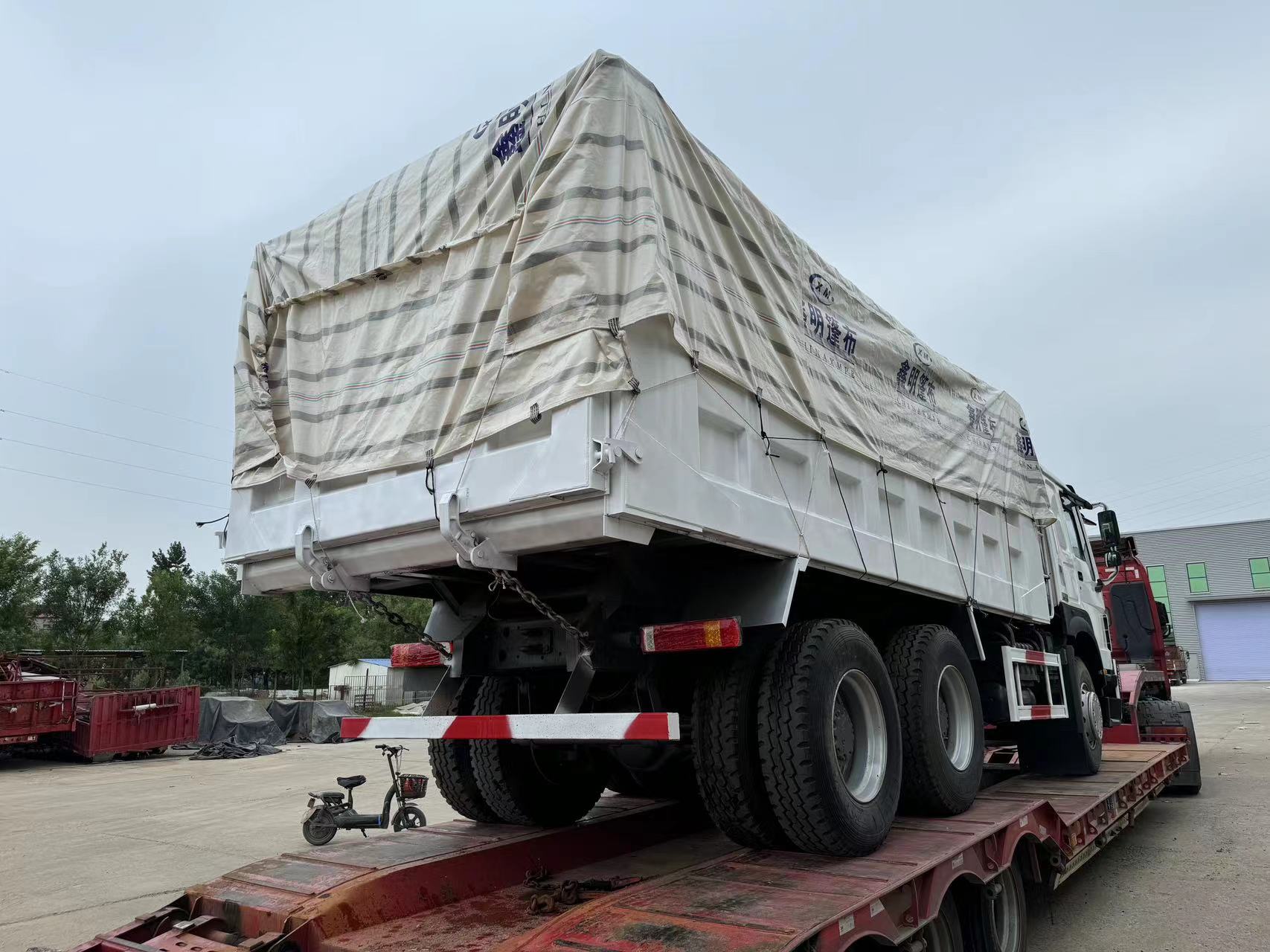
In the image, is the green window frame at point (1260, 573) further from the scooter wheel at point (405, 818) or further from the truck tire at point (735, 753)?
the truck tire at point (735, 753)

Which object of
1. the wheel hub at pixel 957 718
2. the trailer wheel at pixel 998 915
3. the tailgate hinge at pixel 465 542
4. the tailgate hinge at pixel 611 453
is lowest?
the trailer wheel at pixel 998 915

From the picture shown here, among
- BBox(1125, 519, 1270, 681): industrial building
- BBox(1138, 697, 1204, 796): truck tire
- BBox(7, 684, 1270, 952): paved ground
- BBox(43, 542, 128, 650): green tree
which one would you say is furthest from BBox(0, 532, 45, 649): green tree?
BBox(1125, 519, 1270, 681): industrial building

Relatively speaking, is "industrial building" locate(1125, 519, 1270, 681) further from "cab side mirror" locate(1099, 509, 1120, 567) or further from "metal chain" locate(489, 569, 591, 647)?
"metal chain" locate(489, 569, 591, 647)

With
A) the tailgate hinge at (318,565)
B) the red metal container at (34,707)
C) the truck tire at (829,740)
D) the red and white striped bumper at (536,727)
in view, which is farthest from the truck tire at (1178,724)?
the red metal container at (34,707)

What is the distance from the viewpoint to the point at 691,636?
3928mm

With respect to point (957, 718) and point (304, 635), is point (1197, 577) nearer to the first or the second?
point (304, 635)

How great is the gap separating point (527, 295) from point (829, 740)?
94.5 inches

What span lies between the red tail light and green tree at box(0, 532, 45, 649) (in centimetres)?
2956

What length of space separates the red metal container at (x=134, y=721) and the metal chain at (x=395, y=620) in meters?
15.5

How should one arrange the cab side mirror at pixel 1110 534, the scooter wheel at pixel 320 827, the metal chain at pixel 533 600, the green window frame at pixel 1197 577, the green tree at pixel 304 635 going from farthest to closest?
the green window frame at pixel 1197 577, the green tree at pixel 304 635, the cab side mirror at pixel 1110 534, the scooter wheel at pixel 320 827, the metal chain at pixel 533 600

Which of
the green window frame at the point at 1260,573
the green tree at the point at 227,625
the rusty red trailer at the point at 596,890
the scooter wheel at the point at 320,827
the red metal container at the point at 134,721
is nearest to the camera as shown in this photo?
the rusty red trailer at the point at 596,890

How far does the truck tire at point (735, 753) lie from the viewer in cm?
410

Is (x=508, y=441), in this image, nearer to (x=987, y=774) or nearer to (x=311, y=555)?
(x=311, y=555)

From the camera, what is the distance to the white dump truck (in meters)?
3.57
